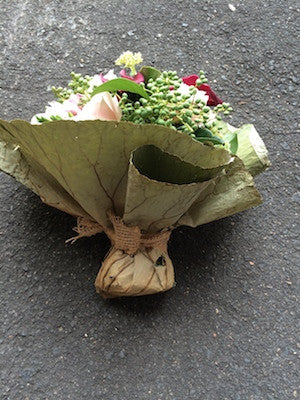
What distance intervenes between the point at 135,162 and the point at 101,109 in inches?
5.2

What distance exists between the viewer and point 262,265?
50.9 inches

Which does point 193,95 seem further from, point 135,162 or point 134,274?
point 134,274

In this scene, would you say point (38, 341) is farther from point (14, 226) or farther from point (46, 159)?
point (46, 159)

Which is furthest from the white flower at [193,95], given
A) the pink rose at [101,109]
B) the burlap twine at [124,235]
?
the burlap twine at [124,235]

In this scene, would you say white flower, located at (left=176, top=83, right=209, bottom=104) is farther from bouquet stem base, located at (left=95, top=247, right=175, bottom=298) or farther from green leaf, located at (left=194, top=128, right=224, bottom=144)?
bouquet stem base, located at (left=95, top=247, right=175, bottom=298)

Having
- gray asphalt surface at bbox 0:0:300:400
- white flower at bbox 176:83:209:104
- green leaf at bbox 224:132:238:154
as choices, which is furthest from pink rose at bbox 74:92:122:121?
gray asphalt surface at bbox 0:0:300:400

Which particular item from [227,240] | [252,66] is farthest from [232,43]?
[227,240]

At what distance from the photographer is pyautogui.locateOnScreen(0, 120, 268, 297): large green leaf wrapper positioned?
91 centimetres

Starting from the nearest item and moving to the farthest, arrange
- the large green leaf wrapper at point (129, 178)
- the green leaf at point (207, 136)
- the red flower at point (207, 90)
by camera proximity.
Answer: the large green leaf wrapper at point (129, 178) → the green leaf at point (207, 136) → the red flower at point (207, 90)

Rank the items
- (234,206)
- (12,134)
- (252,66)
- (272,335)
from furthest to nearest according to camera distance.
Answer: (252,66)
(272,335)
(234,206)
(12,134)

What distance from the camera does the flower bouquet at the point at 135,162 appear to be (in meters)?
0.92

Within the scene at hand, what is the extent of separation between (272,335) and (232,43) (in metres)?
0.85

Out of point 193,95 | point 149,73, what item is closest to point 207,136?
point 193,95

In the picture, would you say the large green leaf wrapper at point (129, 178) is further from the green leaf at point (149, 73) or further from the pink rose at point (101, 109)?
the green leaf at point (149, 73)
